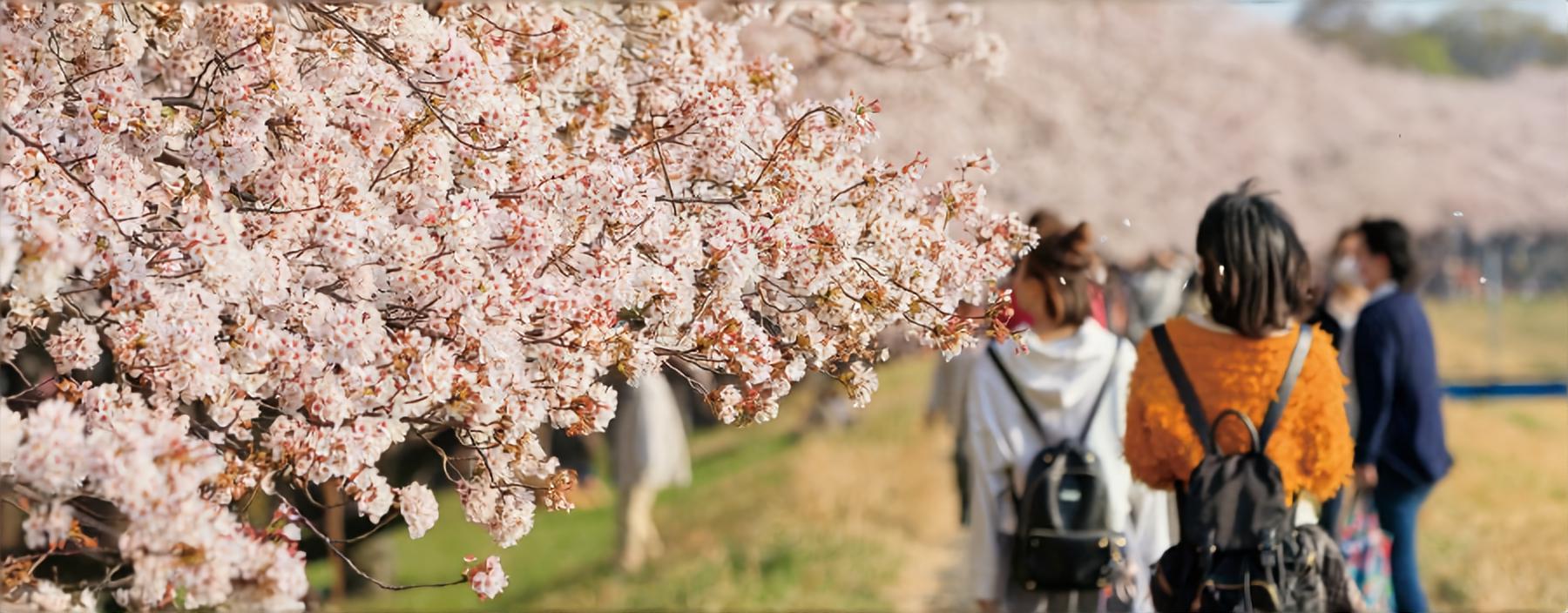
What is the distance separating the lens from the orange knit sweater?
3.86 m

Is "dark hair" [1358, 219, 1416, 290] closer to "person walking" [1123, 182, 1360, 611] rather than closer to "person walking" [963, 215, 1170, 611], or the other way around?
"person walking" [963, 215, 1170, 611]

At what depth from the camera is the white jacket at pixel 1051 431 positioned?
15.7 feet

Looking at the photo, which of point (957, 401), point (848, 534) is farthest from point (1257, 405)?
point (848, 534)

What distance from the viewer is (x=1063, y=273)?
475 cm

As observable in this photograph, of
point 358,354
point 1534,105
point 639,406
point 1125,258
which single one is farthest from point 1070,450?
point 1534,105

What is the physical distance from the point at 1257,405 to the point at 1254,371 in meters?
0.09

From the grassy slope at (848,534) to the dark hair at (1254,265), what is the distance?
3797 millimetres

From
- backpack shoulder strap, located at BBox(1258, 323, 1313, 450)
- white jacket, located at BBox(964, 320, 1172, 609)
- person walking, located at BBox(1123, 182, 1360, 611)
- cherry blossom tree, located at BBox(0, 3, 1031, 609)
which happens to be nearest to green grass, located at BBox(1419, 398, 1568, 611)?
white jacket, located at BBox(964, 320, 1172, 609)

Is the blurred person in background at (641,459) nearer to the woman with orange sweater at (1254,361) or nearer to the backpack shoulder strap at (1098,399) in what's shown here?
the backpack shoulder strap at (1098,399)

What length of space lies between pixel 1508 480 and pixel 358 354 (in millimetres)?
8951

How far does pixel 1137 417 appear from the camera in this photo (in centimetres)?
400

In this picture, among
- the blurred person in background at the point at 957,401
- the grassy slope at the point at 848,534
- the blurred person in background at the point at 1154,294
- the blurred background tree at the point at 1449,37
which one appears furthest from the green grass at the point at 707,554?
the blurred background tree at the point at 1449,37

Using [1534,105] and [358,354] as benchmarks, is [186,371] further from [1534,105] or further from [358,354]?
[1534,105]

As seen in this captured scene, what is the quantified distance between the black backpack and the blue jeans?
1733 mm
